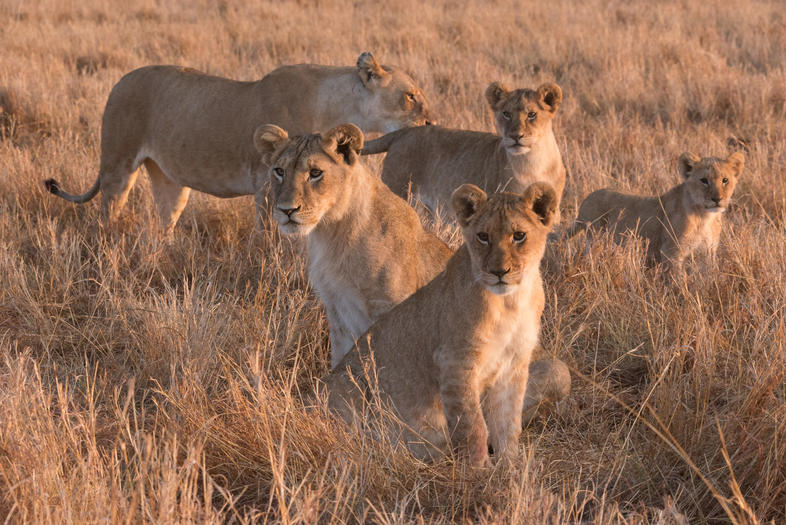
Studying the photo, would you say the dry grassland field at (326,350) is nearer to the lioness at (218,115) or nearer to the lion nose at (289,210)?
the lioness at (218,115)

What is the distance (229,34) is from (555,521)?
1310 cm

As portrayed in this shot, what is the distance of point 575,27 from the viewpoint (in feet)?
46.6

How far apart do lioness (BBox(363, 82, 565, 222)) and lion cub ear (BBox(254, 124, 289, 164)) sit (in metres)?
2.19

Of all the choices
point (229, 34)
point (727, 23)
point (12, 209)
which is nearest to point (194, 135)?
point (12, 209)

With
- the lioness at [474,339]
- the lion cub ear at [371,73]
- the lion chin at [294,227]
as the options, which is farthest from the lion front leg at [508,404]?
the lion cub ear at [371,73]

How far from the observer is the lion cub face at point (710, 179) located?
559cm

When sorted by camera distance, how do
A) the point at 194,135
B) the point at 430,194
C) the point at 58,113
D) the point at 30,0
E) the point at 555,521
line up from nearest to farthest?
the point at 555,521 → the point at 194,135 → the point at 430,194 → the point at 58,113 → the point at 30,0

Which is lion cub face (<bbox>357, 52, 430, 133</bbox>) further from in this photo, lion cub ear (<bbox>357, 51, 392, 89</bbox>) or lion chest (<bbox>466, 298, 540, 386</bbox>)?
lion chest (<bbox>466, 298, 540, 386</bbox>)

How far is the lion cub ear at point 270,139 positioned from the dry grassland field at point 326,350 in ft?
2.53

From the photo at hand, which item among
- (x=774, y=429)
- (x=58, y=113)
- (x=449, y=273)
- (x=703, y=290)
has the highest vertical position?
(x=449, y=273)

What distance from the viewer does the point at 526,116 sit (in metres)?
5.98

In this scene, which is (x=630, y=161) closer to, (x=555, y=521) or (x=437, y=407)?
(x=437, y=407)

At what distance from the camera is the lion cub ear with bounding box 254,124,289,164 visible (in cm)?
403

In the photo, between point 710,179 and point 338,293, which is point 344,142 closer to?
point 338,293
